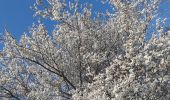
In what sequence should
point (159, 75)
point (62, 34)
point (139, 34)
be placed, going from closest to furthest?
point (159, 75) < point (139, 34) < point (62, 34)

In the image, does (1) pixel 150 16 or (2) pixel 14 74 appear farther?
(2) pixel 14 74

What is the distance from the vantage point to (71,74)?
16.2m

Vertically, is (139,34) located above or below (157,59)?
above

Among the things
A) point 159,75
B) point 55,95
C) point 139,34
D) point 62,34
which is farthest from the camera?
point 62,34

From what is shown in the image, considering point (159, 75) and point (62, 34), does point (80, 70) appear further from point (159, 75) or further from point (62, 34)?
point (159, 75)

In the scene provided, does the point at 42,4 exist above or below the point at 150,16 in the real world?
above

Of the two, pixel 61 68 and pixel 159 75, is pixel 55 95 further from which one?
pixel 159 75

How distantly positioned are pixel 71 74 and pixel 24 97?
6.04ft

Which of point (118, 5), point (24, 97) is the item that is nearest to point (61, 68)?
point (24, 97)

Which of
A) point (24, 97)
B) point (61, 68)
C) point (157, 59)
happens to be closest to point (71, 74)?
point (61, 68)

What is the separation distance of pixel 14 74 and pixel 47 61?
1829mm

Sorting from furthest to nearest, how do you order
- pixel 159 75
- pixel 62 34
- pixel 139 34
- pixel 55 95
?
1. pixel 62 34
2. pixel 55 95
3. pixel 139 34
4. pixel 159 75

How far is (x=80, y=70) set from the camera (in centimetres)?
1553

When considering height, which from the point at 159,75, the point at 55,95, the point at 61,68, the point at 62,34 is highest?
the point at 62,34
